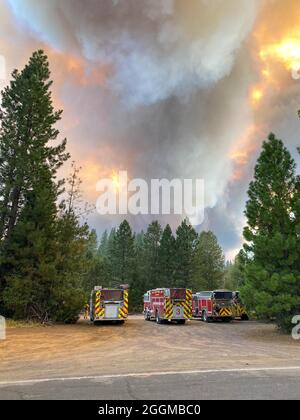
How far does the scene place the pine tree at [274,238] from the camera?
2029cm

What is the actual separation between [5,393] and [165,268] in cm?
6980

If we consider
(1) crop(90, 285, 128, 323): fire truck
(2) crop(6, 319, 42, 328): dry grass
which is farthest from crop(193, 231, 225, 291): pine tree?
(2) crop(6, 319, 42, 328): dry grass

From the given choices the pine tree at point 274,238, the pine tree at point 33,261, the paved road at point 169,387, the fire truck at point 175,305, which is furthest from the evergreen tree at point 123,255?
the paved road at point 169,387

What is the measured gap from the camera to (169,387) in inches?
327

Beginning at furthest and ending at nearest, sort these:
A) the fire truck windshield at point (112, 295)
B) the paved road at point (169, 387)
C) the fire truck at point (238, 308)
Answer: the fire truck at point (238, 308), the fire truck windshield at point (112, 295), the paved road at point (169, 387)

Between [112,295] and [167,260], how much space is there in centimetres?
4710

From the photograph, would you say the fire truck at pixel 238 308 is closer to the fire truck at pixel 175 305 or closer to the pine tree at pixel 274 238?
the fire truck at pixel 175 305

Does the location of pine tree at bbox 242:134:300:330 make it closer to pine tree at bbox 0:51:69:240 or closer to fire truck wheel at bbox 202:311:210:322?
fire truck wheel at bbox 202:311:210:322

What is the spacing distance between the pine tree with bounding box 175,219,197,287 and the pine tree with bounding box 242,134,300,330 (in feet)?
174

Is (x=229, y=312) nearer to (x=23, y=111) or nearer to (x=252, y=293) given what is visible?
(x=252, y=293)

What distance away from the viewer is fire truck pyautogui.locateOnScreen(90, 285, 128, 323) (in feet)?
100

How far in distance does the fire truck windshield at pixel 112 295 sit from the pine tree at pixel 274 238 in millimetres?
11982
